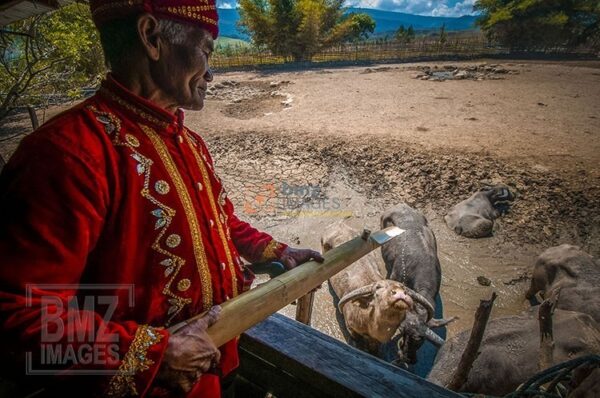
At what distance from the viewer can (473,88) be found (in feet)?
53.3

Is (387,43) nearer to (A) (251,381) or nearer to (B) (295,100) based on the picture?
(B) (295,100)

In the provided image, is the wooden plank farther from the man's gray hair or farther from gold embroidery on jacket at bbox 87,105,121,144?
the man's gray hair

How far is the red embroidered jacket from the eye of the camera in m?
0.92

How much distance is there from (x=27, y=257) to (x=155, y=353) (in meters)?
0.49

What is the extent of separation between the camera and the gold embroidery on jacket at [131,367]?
1006 mm

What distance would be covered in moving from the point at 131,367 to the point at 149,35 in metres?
1.29

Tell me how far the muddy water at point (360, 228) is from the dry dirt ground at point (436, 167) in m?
0.02

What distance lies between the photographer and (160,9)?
1.29 m

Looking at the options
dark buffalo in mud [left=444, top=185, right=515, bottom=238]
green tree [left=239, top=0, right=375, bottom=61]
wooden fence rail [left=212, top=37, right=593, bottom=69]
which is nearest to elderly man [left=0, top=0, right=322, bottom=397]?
dark buffalo in mud [left=444, top=185, right=515, bottom=238]

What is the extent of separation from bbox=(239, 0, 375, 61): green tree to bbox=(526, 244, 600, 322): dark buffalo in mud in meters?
31.4

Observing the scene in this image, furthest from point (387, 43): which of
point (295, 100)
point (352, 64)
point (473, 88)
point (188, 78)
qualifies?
point (188, 78)

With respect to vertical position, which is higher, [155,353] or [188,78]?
[188,78]

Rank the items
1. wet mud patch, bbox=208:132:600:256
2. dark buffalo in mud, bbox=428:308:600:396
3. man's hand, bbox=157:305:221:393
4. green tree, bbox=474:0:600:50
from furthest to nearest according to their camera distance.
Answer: green tree, bbox=474:0:600:50 < wet mud patch, bbox=208:132:600:256 < dark buffalo in mud, bbox=428:308:600:396 < man's hand, bbox=157:305:221:393

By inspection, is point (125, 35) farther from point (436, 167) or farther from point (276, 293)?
point (436, 167)
